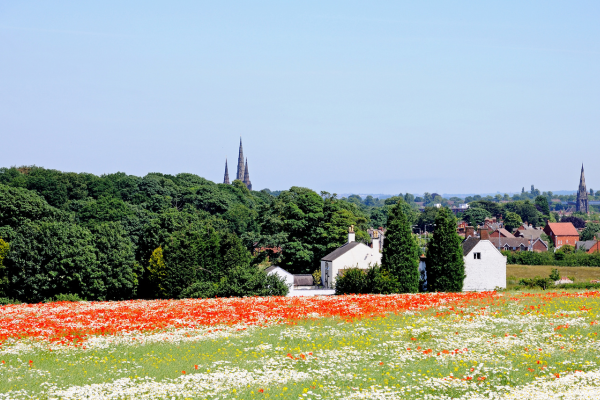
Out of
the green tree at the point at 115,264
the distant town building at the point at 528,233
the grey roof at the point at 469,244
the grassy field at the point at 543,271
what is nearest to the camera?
the green tree at the point at 115,264

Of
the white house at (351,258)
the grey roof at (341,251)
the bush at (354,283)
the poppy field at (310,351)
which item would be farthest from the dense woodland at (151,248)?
the poppy field at (310,351)

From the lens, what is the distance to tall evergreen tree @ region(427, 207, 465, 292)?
53.5m

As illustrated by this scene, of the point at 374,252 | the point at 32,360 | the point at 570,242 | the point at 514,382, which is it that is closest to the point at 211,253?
the point at 374,252

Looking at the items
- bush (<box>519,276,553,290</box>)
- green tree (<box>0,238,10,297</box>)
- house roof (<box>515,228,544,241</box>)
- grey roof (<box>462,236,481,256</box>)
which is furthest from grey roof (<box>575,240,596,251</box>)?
green tree (<box>0,238,10,297</box>)

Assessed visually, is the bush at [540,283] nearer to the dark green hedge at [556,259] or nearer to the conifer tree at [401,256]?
the conifer tree at [401,256]

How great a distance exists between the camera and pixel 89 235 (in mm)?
61656

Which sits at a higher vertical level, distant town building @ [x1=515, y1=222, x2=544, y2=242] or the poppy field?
distant town building @ [x1=515, y1=222, x2=544, y2=242]

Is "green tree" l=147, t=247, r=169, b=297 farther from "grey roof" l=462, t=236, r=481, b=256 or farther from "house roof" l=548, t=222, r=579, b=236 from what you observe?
"house roof" l=548, t=222, r=579, b=236

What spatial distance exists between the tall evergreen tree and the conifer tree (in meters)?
2.40

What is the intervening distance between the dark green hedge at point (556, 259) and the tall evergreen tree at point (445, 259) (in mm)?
56112

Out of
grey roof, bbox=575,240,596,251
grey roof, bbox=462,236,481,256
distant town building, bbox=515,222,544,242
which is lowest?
grey roof, bbox=575,240,596,251

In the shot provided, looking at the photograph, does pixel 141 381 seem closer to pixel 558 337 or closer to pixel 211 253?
pixel 558 337

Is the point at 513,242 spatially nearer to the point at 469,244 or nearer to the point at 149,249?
the point at 469,244

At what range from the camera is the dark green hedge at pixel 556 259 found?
99688 millimetres
